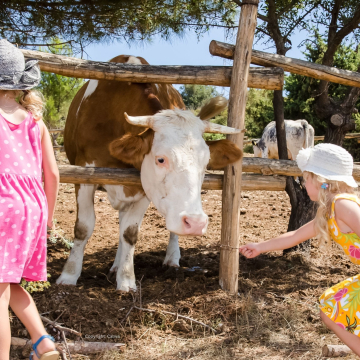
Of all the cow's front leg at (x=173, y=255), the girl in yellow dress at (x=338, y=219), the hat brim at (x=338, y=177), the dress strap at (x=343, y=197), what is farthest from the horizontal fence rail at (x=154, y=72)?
the cow's front leg at (x=173, y=255)

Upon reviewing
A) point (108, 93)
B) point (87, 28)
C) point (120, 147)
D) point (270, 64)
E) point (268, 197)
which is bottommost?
point (268, 197)

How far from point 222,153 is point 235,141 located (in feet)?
0.64

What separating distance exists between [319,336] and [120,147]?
1945mm

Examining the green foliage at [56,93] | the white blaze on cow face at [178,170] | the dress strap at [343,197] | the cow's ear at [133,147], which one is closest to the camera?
the dress strap at [343,197]

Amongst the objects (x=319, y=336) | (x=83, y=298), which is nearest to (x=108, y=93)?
(x=83, y=298)

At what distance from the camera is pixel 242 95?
3.54m

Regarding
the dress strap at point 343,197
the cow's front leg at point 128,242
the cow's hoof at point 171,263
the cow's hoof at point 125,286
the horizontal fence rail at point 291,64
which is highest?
the horizontal fence rail at point 291,64

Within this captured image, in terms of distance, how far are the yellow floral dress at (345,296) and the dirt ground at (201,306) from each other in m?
0.51

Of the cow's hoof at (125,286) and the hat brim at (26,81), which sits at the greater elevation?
the hat brim at (26,81)

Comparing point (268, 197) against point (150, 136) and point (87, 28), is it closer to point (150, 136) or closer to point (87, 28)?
point (87, 28)

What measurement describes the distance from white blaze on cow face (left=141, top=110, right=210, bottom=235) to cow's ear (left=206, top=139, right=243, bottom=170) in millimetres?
174

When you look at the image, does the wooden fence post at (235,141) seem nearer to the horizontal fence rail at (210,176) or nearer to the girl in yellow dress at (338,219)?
the horizontal fence rail at (210,176)

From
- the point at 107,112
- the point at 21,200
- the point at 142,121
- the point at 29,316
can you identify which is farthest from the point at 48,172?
the point at 107,112

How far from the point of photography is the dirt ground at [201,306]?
8.95ft
